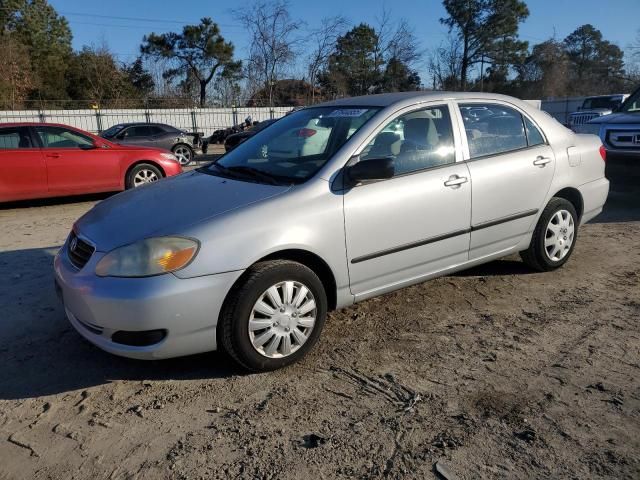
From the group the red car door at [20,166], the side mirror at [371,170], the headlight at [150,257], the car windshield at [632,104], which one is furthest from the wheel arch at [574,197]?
the red car door at [20,166]

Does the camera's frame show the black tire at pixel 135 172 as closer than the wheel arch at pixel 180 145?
Yes

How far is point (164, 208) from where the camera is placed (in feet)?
11.0

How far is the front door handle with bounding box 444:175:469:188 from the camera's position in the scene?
3.88 meters

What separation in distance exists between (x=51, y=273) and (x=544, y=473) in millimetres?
4511

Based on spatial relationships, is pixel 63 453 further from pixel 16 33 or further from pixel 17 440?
pixel 16 33

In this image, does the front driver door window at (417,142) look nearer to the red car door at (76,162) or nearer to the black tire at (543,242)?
the black tire at (543,242)

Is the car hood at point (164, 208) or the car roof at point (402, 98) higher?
the car roof at point (402, 98)

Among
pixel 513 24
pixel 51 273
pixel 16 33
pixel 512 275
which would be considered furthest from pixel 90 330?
pixel 513 24

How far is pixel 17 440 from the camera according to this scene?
2635mm

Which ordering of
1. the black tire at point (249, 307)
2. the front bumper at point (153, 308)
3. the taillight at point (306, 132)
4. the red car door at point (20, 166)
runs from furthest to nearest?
the red car door at point (20, 166), the taillight at point (306, 132), the black tire at point (249, 307), the front bumper at point (153, 308)

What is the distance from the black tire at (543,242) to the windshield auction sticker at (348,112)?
1.88 meters

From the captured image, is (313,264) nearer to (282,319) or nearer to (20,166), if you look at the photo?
(282,319)

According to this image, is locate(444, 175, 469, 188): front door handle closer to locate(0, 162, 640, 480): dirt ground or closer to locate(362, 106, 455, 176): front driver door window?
locate(362, 106, 455, 176): front driver door window

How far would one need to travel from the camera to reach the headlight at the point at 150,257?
2883mm
